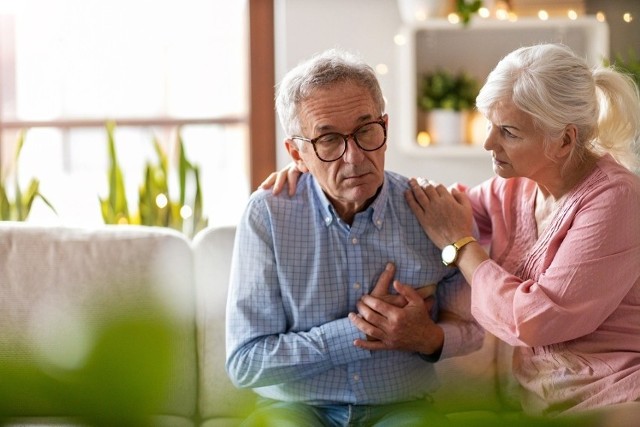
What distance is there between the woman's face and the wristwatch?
0.53ft

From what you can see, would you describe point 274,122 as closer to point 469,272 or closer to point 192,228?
point 192,228

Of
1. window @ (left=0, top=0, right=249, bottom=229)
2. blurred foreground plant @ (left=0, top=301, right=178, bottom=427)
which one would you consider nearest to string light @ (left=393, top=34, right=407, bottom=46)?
window @ (left=0, top=0, right=249, bottom=229)

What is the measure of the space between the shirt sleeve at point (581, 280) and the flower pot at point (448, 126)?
1773 mm

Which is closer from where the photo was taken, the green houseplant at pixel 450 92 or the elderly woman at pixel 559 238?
the elderly woman at pixel 559 238

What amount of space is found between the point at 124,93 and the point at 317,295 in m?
2.50

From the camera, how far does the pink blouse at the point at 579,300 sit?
1660 millimetres

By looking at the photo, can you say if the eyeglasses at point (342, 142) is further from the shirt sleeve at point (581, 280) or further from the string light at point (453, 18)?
the string light at point (453, 18)

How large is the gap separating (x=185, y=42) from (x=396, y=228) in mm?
2387

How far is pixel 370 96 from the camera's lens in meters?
1.82

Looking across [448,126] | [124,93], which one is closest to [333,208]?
[448,126]

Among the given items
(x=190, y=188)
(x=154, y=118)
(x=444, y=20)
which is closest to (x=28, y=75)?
(x=154, y=118)

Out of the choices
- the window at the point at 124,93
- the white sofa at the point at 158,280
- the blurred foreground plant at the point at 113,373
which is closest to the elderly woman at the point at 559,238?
the white sofa at the point at 158,280

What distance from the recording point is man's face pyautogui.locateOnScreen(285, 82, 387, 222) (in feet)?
5.88

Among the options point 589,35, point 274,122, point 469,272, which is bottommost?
point 469,272
